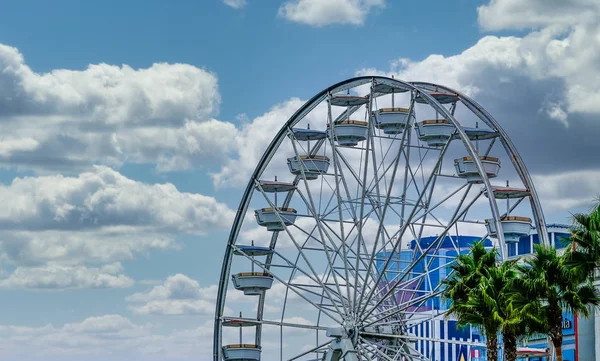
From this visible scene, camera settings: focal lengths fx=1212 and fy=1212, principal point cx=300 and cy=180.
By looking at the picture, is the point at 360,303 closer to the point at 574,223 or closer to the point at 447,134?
the point at 447,134

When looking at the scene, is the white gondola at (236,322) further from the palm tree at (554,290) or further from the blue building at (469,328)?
the palm tree at (554,290)

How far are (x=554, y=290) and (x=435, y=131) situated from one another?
18.0m

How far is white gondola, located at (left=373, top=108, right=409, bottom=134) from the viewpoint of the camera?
194 ft

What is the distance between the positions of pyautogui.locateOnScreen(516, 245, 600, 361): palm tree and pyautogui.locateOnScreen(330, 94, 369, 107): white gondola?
20.8m

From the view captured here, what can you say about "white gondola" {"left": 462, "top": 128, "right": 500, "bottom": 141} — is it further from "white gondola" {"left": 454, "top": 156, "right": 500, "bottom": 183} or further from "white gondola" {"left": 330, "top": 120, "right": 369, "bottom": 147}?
"white gondola" {"left": 330, "top": 120, "right": 369, "bottom": 147}

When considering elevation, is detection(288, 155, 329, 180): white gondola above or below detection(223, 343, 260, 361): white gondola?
above

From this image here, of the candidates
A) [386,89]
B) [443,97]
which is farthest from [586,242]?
[386,89]

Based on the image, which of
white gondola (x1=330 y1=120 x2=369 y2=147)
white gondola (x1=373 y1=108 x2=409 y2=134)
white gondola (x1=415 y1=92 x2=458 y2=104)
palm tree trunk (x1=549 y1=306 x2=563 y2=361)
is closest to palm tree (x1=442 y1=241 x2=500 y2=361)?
palm tree trunk (x1=549 y1=306 x2=563 y2=361)

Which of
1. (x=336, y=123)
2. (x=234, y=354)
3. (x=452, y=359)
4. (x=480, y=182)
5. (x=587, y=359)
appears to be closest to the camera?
(x=480, y=182)

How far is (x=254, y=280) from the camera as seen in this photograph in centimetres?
6656

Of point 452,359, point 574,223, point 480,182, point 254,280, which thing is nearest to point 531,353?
point 480,182

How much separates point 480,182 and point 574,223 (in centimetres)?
1671

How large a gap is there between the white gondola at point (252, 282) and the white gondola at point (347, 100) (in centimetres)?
1159

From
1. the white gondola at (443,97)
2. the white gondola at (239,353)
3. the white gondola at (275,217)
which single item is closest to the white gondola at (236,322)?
the white gondola at (239,353)
